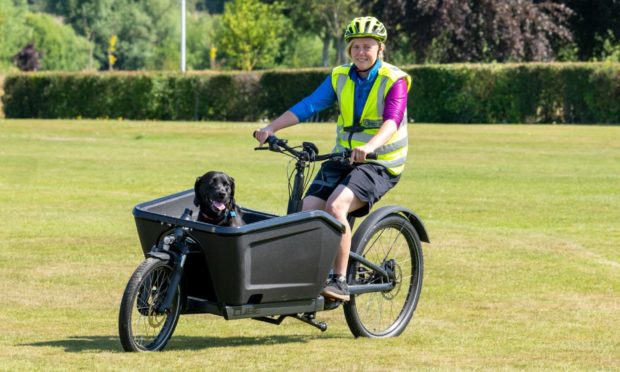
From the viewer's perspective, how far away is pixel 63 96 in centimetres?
5503

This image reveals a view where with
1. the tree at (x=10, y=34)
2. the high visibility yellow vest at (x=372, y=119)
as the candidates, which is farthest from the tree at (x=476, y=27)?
the tree at (x=10, y=34)

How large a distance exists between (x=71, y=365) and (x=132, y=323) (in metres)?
0.44

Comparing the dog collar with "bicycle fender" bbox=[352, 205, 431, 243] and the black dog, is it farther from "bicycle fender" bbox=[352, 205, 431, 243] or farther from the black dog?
"bicycle fender" bbox=[352, 205, 431, 243]

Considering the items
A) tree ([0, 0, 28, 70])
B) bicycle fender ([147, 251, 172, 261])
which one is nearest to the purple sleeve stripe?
bicycle fender ([147, 251, 172, 261])

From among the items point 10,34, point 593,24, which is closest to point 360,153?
point 593,24

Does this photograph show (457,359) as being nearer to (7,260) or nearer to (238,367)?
(238,367)

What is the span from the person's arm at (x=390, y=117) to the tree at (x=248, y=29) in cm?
9041

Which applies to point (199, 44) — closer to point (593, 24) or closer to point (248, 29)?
point (248, 29)

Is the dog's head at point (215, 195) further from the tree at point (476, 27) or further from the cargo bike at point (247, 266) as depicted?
the tree at point (476, 27)

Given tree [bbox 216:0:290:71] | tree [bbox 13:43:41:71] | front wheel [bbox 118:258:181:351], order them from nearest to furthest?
front wheel [bbox 118:258:181:351] → tree [bbox 216:0:290:71] → tree [bbox 13:43:41:71]

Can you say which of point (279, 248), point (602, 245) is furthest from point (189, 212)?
point (602, 245)

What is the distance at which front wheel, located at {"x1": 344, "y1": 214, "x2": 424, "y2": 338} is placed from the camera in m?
8.54

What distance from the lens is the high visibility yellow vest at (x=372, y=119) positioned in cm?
840

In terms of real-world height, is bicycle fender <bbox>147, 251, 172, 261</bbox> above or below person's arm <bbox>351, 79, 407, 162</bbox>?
below
